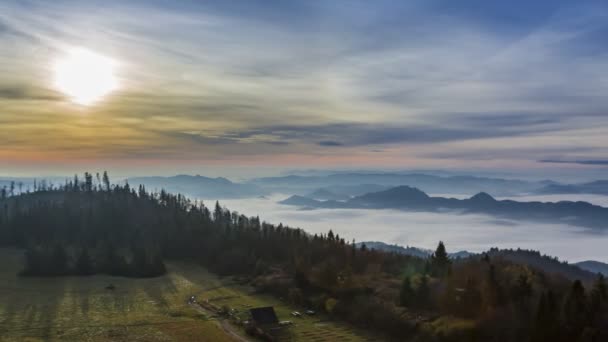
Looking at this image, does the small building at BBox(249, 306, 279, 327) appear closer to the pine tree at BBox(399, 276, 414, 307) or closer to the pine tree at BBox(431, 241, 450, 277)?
the pine tree at BBox(399, 276, 414, 307)

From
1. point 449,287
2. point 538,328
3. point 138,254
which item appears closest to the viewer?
point 538,328

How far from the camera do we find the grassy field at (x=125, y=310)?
83.7 metres

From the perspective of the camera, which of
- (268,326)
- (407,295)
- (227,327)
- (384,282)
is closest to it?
(268,326)

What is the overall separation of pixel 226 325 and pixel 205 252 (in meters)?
99.6

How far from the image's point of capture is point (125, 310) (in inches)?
4043

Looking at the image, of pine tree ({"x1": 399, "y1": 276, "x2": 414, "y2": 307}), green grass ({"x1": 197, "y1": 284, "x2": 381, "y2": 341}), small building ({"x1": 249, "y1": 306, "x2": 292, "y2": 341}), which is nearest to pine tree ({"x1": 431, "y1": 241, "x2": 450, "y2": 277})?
pine tree ({"x1": 399, "y1": 276, "x2": 414, "y2": 307})

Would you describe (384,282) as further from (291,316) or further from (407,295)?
(291,316)

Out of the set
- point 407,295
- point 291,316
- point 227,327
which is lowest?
point 291,316

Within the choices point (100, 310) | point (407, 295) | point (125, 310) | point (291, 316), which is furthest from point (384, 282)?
point (100, 310)

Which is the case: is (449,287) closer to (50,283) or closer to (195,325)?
(195,325)

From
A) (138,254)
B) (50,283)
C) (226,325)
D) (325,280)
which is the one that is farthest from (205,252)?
(226,325)

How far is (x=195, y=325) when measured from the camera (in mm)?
90500

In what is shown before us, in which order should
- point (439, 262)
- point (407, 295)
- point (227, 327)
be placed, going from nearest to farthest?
point (227, 327) → point (407, 295) → point (439, 262)

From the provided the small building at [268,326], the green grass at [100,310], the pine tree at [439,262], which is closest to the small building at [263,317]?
the small building at [268,326]
